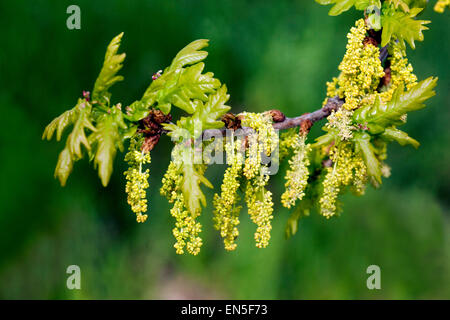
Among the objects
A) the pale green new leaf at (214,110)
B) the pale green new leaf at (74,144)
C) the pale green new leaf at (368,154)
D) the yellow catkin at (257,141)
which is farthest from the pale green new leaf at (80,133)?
the pale green new leaf at (368,154)

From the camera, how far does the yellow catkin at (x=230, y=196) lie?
1.07 meters

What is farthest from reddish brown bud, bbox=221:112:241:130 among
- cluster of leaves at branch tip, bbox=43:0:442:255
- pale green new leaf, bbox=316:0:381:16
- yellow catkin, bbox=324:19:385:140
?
pale green new leaf, bbox=316:0:381:16

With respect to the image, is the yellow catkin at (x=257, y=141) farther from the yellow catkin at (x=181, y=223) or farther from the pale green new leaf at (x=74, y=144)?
the pale green new leaf at (x=74, y=144)

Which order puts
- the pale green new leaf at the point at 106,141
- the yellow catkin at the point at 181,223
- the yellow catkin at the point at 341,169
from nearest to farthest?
1. the pale green new leaf at the point at 106,141
2. the yellow catkin at the point at 181,223
3. the yellow catkin at the point at 341,169

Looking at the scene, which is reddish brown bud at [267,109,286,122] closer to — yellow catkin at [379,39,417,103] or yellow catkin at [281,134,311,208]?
yellow catkin at [281,134,311,208]

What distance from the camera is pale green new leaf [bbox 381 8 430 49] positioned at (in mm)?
1088

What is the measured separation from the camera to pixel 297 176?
45.6 inches

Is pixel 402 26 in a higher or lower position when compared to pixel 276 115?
higher

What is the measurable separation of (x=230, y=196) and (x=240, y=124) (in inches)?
6.9

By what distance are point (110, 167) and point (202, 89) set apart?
0.26 meters

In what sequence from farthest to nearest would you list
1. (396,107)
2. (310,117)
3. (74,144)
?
1. (310,117)
2. (396,107)
3. (74,144)

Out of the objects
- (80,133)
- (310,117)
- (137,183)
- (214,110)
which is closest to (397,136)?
(310,117)

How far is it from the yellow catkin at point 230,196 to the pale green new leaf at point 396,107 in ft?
0.99

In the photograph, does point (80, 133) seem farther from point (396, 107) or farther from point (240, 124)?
point (396, 107)
